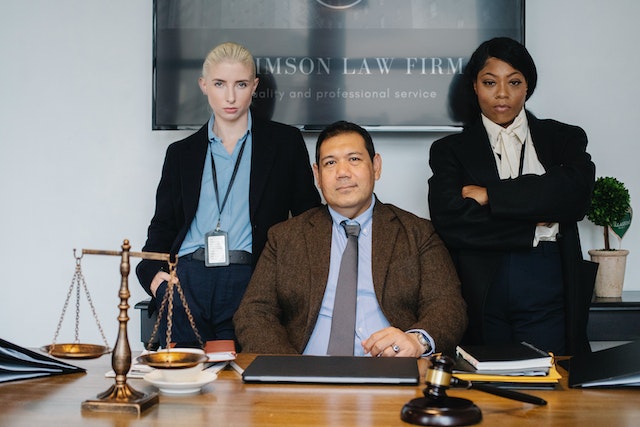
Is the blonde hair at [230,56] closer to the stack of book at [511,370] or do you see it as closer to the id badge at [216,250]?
the id badge at [216,250]

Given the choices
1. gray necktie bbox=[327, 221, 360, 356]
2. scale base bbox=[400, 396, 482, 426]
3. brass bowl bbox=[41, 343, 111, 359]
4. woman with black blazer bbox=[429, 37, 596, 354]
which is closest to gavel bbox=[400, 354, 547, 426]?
scale base bbox=[400, 396, 482, 426]

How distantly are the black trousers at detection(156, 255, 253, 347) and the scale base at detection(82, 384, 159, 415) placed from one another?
1289 millimetres

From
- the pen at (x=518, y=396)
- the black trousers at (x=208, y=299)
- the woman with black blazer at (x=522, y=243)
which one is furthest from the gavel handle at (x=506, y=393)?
the black trousers at (x=208, y=299)

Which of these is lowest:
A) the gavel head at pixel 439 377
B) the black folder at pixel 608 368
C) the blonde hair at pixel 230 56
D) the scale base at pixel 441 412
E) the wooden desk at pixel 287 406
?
the wooden desk at pixel 287 406

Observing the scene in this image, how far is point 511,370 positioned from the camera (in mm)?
1816

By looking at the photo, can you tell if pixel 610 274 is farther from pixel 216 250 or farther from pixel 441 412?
pixel 441 412

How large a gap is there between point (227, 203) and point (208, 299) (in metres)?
0.39

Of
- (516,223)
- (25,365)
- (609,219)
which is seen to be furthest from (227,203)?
(609,219)

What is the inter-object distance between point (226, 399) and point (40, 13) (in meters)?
2.69

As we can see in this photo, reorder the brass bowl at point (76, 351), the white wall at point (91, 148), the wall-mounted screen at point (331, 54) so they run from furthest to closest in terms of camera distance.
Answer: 1. the white wall at point (91, 148)
2. the wall-mounted screen at point (331, 54)
3. the brass bowl at point (76, 351)

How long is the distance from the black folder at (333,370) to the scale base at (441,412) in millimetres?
272

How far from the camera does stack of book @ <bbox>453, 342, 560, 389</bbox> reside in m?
1.78

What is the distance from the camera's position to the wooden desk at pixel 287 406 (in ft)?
4.92

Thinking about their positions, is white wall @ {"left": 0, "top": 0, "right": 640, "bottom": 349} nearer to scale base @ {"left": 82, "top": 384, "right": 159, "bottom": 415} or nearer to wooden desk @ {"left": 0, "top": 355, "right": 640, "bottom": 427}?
wooden desk @ {"left": 0, "top": 355, "right": 640, "bottom": 427}
